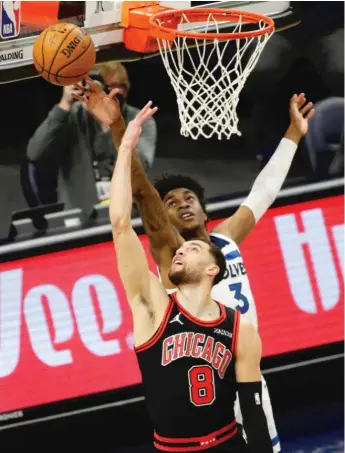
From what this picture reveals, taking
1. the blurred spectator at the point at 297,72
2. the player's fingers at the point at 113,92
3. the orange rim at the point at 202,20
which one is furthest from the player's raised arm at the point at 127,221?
the blurred spectator at the point at 297,72

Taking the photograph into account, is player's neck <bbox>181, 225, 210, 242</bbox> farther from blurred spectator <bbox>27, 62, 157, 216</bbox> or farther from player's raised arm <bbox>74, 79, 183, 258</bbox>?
blurred spectator <bbox>27, 62, 157, 216</bbox>

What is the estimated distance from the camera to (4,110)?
249 inches

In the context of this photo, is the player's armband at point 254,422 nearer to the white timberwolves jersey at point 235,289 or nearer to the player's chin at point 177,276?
the player's chin at point 177,276

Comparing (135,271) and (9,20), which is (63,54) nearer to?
(9,20)

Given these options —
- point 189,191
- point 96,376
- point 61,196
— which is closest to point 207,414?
point 189,191

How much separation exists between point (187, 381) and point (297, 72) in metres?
3.02

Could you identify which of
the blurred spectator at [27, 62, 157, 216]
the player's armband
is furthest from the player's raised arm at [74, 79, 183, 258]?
the blurred spectator at [27, 62, 157, 216]

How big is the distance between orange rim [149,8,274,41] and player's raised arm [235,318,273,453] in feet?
4.94

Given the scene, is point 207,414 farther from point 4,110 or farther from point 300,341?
point 4,110

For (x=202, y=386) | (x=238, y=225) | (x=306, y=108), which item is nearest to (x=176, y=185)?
(x=238, y=225)

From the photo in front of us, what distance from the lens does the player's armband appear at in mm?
4301

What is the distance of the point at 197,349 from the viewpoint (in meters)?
4.39

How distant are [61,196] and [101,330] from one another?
87 centimetres

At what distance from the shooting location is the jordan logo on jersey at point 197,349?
437 cm
